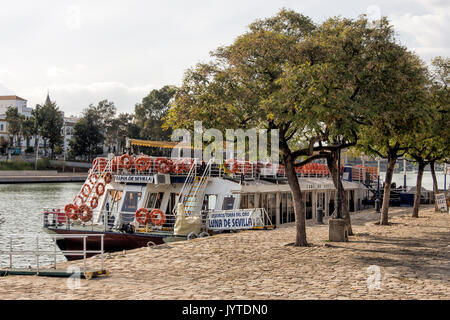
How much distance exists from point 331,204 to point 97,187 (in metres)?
17.9

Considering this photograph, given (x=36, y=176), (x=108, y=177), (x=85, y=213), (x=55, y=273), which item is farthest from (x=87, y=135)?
(x=55, y=273)

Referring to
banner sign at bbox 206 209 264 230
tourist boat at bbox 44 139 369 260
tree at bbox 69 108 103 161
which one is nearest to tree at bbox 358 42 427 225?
banner sign at bbox 206 209 264 230

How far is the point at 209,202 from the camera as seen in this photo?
1007 inches

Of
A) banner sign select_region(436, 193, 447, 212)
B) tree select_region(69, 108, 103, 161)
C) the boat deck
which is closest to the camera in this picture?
the boat deck

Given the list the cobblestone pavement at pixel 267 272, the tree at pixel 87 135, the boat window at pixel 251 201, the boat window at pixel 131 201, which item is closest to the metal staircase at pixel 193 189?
the boat window at pixel 131 201

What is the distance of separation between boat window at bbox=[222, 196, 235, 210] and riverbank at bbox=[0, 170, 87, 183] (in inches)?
2651

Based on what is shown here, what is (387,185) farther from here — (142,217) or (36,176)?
(36,176)

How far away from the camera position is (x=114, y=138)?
4532 inches

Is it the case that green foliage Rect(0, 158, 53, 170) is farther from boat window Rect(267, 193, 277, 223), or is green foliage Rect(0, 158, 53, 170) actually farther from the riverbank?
boat window Rect(267, 193, 277, 223)

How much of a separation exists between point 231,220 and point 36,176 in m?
75.1

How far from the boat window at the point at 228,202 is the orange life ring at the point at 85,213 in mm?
6364

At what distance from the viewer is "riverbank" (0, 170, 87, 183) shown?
277 feet
